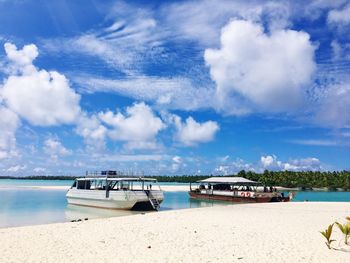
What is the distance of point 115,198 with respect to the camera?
35031 millimetres

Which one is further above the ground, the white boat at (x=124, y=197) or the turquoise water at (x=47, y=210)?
the white boat at (x=124, y=197)

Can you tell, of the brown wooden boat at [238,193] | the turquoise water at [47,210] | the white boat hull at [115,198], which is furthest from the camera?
the brown wooden boat at [238,193]

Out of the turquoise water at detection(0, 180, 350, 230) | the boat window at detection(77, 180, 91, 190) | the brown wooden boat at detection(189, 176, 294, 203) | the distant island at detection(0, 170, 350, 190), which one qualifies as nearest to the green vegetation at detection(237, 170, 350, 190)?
the distant island at detection(0, 170, 350, 190)

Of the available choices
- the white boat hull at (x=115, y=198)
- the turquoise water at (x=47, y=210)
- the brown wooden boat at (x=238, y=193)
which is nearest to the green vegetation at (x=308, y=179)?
the brown wooden boat at (x=238, y=193)

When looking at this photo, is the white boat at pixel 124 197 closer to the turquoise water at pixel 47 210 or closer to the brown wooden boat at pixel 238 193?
the turquoise water at pixel 47 210

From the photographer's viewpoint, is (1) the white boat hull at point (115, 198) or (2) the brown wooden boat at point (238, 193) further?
(2) the brown wooden boat at point (238, 193)

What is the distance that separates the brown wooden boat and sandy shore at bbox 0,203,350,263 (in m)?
27.0

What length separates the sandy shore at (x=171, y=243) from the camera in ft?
40.4

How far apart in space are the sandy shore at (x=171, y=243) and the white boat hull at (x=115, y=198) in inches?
537

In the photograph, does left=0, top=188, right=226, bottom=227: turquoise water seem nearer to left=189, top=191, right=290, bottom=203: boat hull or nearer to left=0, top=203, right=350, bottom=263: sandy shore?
left=189, top=191, right=290, bottom=203: boat hull

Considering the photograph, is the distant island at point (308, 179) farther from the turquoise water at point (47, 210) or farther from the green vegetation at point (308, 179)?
the turquoise water at point (47, 210)

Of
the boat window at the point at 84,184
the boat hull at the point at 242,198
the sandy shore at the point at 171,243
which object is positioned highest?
the boat window at the point at 84,184

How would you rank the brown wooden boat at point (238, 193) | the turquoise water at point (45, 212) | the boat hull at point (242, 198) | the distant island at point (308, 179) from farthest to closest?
the distant island at point (308, 179)
the brown wooden boat at point (238, 193)
the boat hull at point (242, 198)
the turquoise water at point (45, 212)

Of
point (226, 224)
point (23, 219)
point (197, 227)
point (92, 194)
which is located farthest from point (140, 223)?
point (92, 194)
